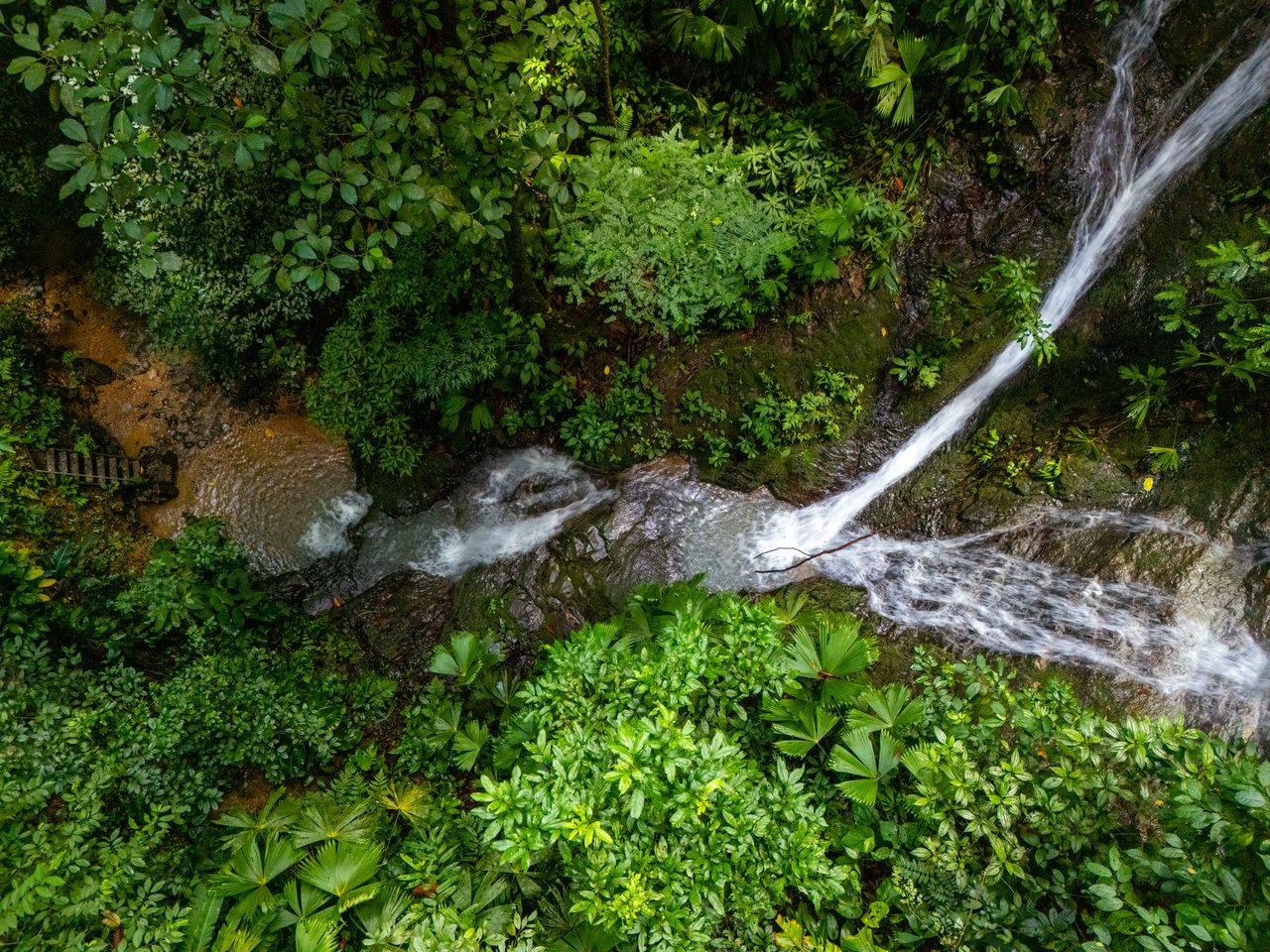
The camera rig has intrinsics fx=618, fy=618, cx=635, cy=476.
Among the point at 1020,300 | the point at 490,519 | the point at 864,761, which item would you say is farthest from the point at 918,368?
the point at 490,519

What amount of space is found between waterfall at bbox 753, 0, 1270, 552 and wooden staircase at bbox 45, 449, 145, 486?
6.45 m

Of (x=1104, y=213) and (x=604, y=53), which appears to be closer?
(x=604, y=53)

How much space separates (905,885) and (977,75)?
6.51 meters

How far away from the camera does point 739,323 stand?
241 inches

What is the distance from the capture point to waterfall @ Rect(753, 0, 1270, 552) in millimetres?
5438

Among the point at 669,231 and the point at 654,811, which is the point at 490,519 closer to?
the point at 669,231

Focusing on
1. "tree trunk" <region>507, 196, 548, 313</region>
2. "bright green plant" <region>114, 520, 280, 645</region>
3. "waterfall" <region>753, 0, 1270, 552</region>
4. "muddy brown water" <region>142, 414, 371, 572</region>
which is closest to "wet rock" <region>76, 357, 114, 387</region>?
"muddy brown water" <region>142, 414, 371, 572</region>

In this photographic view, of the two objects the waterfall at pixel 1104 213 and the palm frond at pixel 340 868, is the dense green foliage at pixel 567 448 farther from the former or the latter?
the waterfall at pixel 1104 213

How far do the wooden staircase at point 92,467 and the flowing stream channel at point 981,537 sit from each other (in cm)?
230

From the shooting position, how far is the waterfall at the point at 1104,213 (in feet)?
17.8

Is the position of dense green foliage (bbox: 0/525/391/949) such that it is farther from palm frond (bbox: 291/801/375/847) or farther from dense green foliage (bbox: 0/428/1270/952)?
palm frond (bbox: 291/801/375/847)

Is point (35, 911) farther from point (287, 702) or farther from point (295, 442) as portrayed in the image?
point (295, 442)

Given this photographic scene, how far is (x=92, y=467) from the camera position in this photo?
19.8 ft

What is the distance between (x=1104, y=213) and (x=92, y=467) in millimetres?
10047
